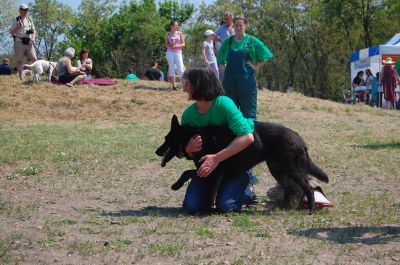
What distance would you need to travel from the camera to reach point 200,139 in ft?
21.0

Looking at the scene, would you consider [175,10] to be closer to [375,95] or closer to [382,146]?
[375,95]

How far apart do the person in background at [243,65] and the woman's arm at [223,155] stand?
2.02m

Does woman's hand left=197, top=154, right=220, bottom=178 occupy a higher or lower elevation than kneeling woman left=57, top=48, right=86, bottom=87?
lower

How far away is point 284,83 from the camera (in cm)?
5453

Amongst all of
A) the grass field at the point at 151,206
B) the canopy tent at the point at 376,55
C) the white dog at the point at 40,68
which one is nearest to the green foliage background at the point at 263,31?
the canopy tent at the point at 376,55

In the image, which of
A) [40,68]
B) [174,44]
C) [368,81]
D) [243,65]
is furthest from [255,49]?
[368,81]

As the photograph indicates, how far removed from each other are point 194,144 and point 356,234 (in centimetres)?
172

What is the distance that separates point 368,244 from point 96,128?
1016 centimetres

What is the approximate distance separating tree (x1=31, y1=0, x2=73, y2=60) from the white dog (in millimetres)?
35944

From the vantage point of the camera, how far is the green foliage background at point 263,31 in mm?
43188

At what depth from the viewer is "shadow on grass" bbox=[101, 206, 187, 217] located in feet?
21.4

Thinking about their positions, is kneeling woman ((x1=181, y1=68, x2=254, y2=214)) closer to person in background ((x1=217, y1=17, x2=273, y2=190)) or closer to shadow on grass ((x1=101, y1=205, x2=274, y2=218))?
shadow on grass ((x1=101, y1=205, x2=274, y2=218))

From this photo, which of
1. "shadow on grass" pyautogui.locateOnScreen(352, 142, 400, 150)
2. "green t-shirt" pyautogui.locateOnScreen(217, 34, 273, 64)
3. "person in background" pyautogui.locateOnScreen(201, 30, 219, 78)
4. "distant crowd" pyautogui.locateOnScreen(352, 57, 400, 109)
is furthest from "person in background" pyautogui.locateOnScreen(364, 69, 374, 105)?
"green t-shirt" pyautogui.locateOnScreen(217, 34, 273, 64)

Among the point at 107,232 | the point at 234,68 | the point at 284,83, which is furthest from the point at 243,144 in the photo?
the point at 284,83
